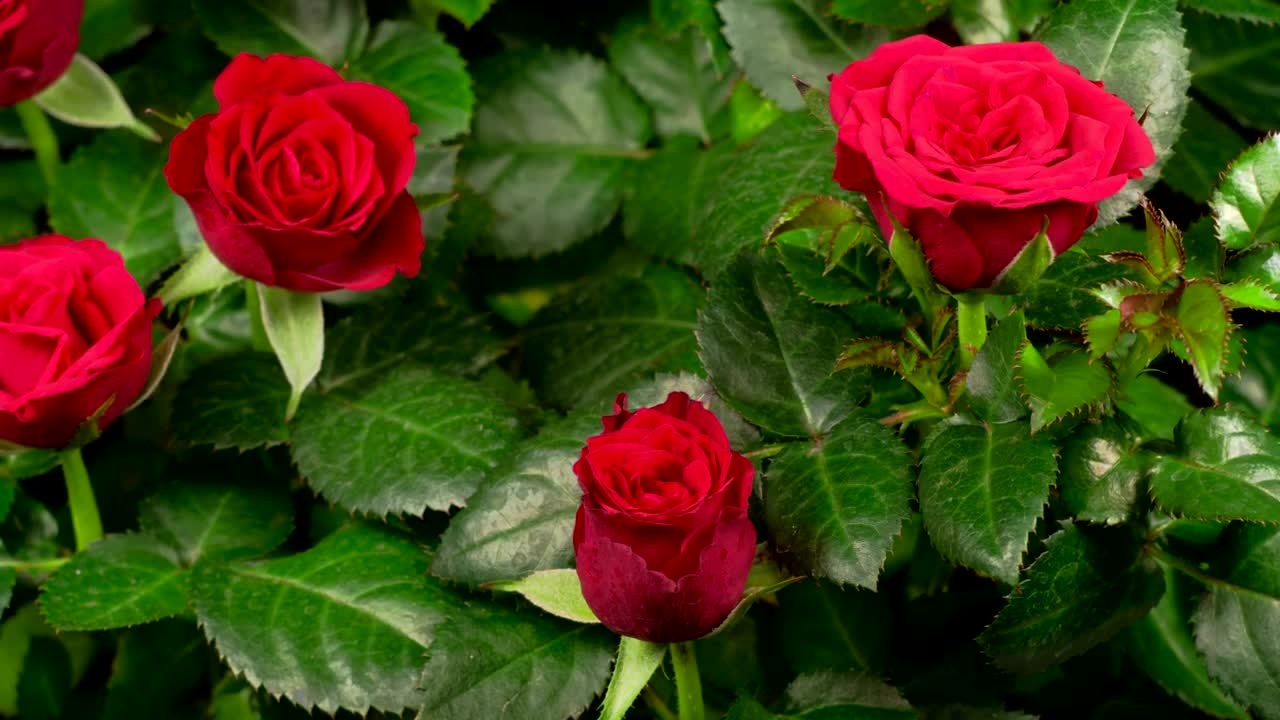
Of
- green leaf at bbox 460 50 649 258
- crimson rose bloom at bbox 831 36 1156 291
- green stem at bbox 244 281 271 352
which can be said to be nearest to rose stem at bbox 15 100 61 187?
green stem at bbox 244 281 271 352

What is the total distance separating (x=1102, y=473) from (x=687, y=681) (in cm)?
26

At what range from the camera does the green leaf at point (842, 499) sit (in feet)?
2.18

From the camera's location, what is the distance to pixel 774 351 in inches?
30.1

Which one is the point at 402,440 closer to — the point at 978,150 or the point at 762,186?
the point at 762,186

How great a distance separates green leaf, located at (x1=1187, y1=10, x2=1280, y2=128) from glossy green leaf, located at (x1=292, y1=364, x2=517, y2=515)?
2.06ft

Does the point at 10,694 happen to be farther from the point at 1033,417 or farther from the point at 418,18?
the point at 1033,417

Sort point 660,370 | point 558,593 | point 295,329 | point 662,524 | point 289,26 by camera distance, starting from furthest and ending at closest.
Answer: point 289,26 → point 660,370 → point 295,329 → point 558,593 → point 662,524

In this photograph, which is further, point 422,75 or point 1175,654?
point 422,75

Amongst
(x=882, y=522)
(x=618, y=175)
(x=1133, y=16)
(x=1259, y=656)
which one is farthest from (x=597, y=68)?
(x=1259, y=656)

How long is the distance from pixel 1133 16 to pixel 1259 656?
0.38m

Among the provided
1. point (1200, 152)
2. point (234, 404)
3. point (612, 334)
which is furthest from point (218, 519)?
point (1200, 152)

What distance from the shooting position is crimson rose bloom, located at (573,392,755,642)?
612 millimetres

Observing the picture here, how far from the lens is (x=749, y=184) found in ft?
2.94

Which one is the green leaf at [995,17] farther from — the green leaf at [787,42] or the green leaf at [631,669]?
the green leaf at [631,669]
